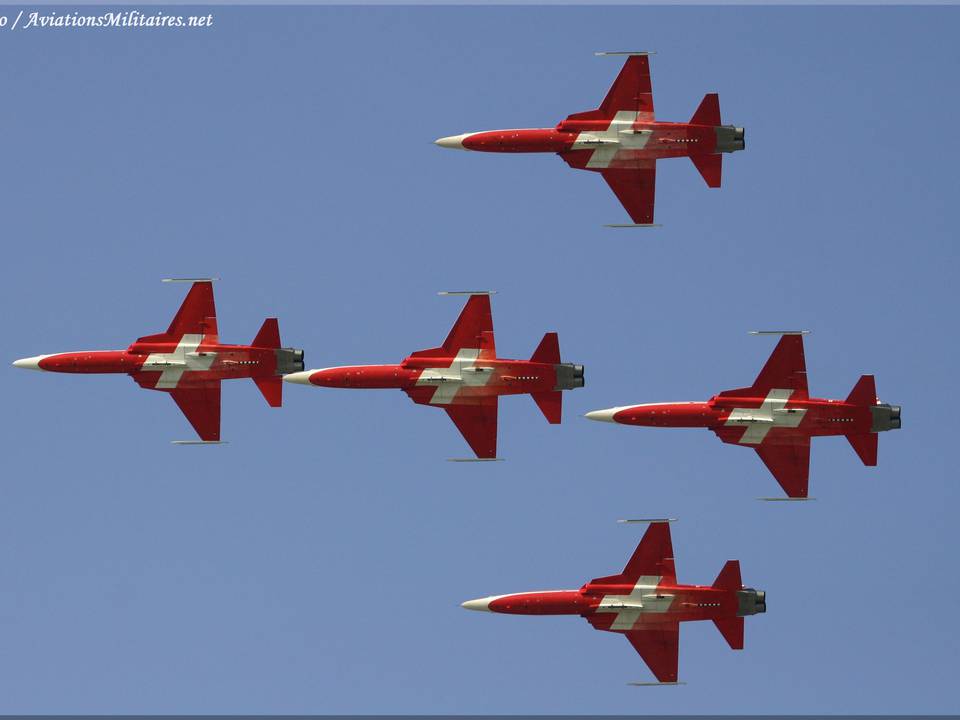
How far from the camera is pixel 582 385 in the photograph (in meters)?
102

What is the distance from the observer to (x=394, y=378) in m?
102

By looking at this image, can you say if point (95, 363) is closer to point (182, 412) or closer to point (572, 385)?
point (182, 412)

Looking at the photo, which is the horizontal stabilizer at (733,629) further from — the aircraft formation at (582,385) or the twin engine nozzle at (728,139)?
the twin engine nozzle at (728,139)

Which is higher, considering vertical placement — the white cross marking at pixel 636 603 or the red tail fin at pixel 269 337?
the red tail fin at pixel 269 337

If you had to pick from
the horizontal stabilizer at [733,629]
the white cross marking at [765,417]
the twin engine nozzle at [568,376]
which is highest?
the twin engine nozzle at [568,376]

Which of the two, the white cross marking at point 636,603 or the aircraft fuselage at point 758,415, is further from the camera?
the white cross marking at point 636,603

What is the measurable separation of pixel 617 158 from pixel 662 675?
1718cm

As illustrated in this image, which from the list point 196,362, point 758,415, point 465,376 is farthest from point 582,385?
point 196,362

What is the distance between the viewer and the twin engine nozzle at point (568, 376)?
101562mm

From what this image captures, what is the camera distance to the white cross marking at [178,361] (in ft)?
338

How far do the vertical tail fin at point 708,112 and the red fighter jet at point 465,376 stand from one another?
8881mm

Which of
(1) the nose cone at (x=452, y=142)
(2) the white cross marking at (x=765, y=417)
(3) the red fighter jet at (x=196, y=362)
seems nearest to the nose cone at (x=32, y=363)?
(3) the red fighter jet at (x=196, y=362)

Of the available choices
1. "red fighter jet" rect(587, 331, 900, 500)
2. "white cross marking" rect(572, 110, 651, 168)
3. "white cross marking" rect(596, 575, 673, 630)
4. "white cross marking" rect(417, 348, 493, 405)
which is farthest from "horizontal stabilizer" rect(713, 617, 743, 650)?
"white cross marking" rect(572, 110, 651, 168)

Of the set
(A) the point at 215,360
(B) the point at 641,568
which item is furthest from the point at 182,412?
(B) the point at 641,568
